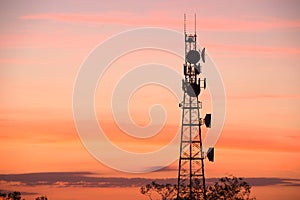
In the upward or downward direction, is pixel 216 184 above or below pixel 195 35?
below

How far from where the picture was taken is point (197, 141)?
3467 inches

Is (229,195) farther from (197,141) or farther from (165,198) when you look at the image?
(197,141)

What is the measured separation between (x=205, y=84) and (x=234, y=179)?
4596cm

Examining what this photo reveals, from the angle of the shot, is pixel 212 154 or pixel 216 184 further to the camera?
pixel 216 184

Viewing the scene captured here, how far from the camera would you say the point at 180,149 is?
87.9 metres

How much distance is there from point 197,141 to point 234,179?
46.3m

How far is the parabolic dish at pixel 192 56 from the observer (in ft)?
294

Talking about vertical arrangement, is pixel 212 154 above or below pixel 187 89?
below

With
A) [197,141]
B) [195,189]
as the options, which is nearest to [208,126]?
[197,141]

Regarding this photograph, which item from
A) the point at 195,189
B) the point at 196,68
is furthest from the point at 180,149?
the point at 195,189

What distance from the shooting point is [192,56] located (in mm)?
89625

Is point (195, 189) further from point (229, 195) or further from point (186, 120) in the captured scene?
point (186, 120)

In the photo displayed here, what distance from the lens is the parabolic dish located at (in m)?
89.5

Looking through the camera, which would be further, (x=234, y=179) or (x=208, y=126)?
(x=234, y=179)
